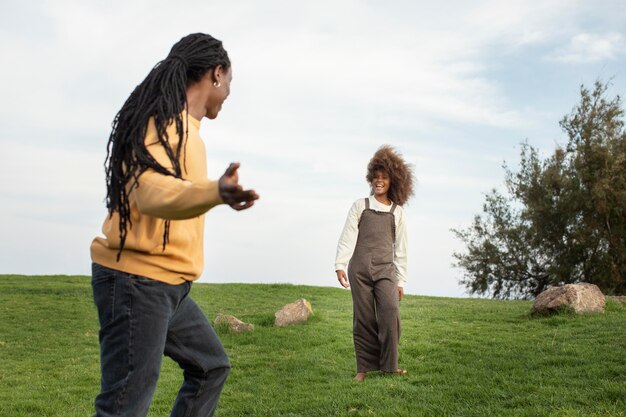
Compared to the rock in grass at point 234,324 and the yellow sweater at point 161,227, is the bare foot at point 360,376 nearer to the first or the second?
the rock in grass at point 234,324

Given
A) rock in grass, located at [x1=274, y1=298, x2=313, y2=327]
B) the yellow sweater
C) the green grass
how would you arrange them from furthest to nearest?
rock in grass, located at [x1=274, y1=298, x2=313, y2=327], the green grass, the yellow sweater

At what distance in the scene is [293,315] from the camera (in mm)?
13867

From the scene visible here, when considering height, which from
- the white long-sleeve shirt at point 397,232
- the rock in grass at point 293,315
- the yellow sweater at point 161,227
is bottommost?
the rock in grass at point 293,315

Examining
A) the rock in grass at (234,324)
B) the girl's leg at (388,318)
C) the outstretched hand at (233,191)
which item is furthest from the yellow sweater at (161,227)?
the rock in grass at (234,324)

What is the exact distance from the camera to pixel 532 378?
27.7 ft

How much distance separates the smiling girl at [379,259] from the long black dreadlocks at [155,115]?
544cm

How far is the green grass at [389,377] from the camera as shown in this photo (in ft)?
24.6

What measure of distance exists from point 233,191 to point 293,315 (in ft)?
37.4

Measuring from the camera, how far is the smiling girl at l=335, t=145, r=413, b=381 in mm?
8836

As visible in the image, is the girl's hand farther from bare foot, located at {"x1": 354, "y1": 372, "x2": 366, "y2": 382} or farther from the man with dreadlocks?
the man with dreadlocks

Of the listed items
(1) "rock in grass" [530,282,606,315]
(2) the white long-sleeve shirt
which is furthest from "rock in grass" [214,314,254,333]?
(1) "rock in grass" [530,282,606,315]

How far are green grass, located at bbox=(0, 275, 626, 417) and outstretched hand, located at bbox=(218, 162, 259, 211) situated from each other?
15.8 feet

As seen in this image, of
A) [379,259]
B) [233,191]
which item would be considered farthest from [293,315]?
[233,191]

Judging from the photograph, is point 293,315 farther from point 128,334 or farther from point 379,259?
point 128,334
